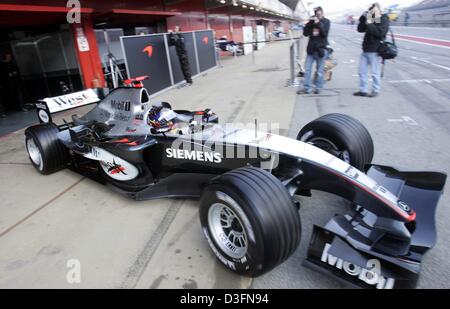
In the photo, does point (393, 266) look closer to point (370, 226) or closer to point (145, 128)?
point (370, 226)

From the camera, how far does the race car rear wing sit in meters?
4.14

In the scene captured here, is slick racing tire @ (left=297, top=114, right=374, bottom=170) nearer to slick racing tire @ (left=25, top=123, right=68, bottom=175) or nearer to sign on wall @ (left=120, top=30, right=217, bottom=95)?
slick racing tire @ (left=25, top=123, right=68, bottom=175)

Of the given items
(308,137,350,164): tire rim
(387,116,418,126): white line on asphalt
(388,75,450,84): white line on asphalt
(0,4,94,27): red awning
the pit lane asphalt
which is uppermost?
(0,4,94,27): red awning

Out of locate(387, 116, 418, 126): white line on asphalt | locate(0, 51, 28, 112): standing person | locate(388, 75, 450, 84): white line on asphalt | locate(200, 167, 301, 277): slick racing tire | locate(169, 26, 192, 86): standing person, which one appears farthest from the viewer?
locate(169, 26, 192, 86): standing person

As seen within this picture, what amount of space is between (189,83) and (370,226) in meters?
9.07

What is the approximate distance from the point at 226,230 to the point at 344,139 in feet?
4.76

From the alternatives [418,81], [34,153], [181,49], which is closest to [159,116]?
[34,153]

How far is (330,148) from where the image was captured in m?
3.12

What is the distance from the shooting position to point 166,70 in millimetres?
9750

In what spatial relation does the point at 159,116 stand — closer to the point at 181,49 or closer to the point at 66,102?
the point at 66,102

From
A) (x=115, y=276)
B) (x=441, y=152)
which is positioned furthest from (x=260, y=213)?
(x=441, y=152)

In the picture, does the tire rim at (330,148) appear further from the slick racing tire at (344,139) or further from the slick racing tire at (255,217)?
the slick racing tire at (255,217)

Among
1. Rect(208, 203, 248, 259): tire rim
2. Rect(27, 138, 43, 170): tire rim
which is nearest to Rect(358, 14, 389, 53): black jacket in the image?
Rect(208, 203, 248, 259): tire rim

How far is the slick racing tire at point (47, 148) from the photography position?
396cm
